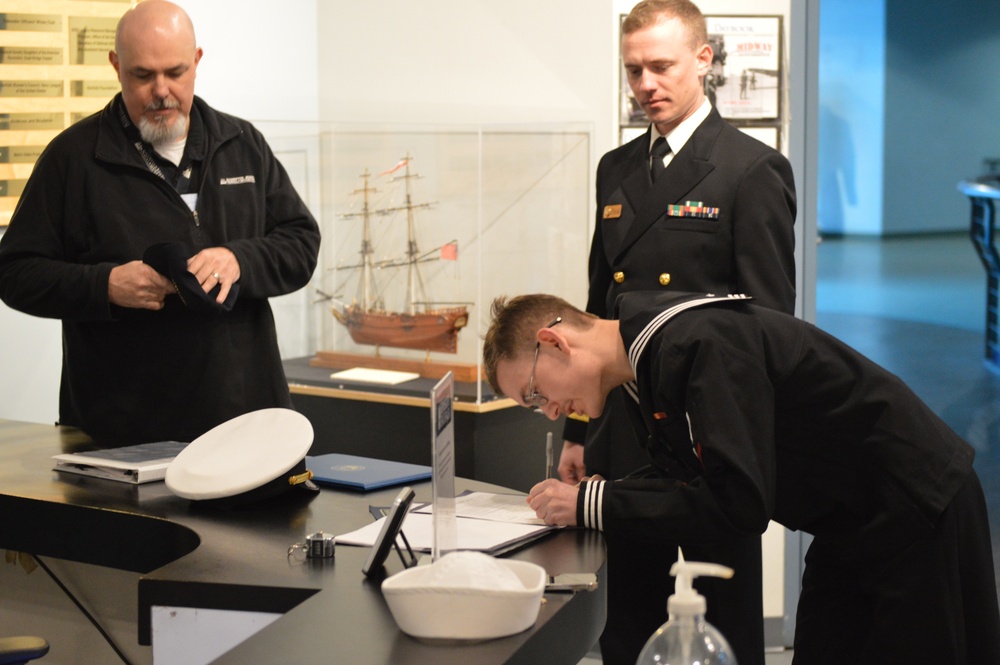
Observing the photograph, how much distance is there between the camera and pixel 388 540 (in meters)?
1.71

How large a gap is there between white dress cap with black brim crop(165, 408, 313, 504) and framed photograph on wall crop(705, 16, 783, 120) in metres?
2.00

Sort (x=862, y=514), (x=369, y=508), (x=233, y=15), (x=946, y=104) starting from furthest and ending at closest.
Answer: (x=233, y=15) → (x=946, y=104) → (x=369, y=508) → (x=862, y=514)

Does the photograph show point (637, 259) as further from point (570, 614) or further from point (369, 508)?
point (570, 614)

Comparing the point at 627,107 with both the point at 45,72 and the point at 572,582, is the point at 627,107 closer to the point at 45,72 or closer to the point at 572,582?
the point at 45,72

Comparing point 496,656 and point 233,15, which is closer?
point 496,656

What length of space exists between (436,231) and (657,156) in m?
1.41

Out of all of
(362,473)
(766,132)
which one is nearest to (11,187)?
(362,473)

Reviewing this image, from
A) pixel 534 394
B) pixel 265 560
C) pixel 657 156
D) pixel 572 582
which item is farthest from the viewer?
pixel 657 156

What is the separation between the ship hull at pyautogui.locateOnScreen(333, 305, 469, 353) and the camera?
3.94 meters

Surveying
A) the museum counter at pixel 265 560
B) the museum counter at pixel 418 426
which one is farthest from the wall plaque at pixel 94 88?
the museum counter at pixel 265 560

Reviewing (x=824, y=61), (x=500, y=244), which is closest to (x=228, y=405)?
(x=500, y=244)

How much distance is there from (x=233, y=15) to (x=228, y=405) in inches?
77.3

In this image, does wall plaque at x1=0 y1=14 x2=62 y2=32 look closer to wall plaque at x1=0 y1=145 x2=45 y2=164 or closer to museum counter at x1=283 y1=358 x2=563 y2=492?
wall plaque at x1=0 y1=145 x2=45 y2=164

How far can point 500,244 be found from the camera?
3924mm
